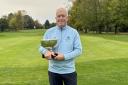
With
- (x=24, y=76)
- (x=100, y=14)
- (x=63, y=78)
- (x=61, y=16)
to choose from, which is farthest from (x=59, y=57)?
(x=100, y=14)

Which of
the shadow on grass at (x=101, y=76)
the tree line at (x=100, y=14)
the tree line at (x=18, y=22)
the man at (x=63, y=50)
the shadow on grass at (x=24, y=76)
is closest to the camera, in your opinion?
the man at (x=63, y=50)

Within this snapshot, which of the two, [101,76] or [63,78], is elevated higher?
[63,78]

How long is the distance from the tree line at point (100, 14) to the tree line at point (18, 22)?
3718 centimetres

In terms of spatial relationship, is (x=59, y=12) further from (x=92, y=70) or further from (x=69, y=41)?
(x=92, y=70)

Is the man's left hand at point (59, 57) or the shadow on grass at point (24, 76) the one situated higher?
the man's left hand at point (59, 57)

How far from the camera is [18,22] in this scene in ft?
468

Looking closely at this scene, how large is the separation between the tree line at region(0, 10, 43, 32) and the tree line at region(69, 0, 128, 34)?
3718 cm

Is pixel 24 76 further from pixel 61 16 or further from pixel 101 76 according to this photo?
pixel 61 16

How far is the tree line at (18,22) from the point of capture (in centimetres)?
13919

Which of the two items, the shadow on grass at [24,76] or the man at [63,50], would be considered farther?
the shadow on grass at [24,76]

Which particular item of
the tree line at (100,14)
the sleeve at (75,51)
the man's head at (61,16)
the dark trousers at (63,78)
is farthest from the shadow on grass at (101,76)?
the tree line at (100,14)

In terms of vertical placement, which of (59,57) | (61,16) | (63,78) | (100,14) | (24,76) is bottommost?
(24,76)

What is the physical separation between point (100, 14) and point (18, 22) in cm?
4772

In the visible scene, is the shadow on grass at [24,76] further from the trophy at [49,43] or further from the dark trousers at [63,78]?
the trophy at [49,43]
